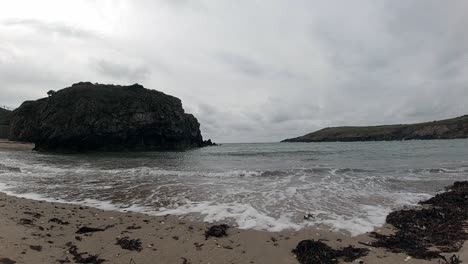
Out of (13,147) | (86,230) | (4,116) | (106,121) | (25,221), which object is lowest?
(86,230)

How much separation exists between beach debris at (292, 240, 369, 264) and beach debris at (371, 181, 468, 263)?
0.81 m

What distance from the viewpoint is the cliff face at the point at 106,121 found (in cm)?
6228

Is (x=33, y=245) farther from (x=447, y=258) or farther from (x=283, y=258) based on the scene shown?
(x=447, y=258)

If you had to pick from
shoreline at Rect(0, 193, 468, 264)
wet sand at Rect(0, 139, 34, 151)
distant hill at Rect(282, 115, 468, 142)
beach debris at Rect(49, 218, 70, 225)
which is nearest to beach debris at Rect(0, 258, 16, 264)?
shoreline at Rect(0, 193, 468, 264)

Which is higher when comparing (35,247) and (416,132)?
(416,132)

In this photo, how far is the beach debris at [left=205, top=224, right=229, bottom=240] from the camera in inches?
317

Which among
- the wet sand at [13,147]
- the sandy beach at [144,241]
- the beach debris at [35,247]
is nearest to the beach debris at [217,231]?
the sandy beach at [144,241]

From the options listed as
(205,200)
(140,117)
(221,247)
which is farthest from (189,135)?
(221,247)

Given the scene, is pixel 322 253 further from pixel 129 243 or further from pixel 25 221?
pixel 25 221

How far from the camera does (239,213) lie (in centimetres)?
1048

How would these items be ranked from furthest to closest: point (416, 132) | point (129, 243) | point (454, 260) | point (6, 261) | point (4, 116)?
1. point (416, 132)
2. point (4, 116)
3. point (129, 243)
4. point (454, 260)
5. point (6, 261)

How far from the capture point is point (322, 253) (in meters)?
6.78

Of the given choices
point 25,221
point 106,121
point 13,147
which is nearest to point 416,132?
point 106,121

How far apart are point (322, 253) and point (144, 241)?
4.00 m
